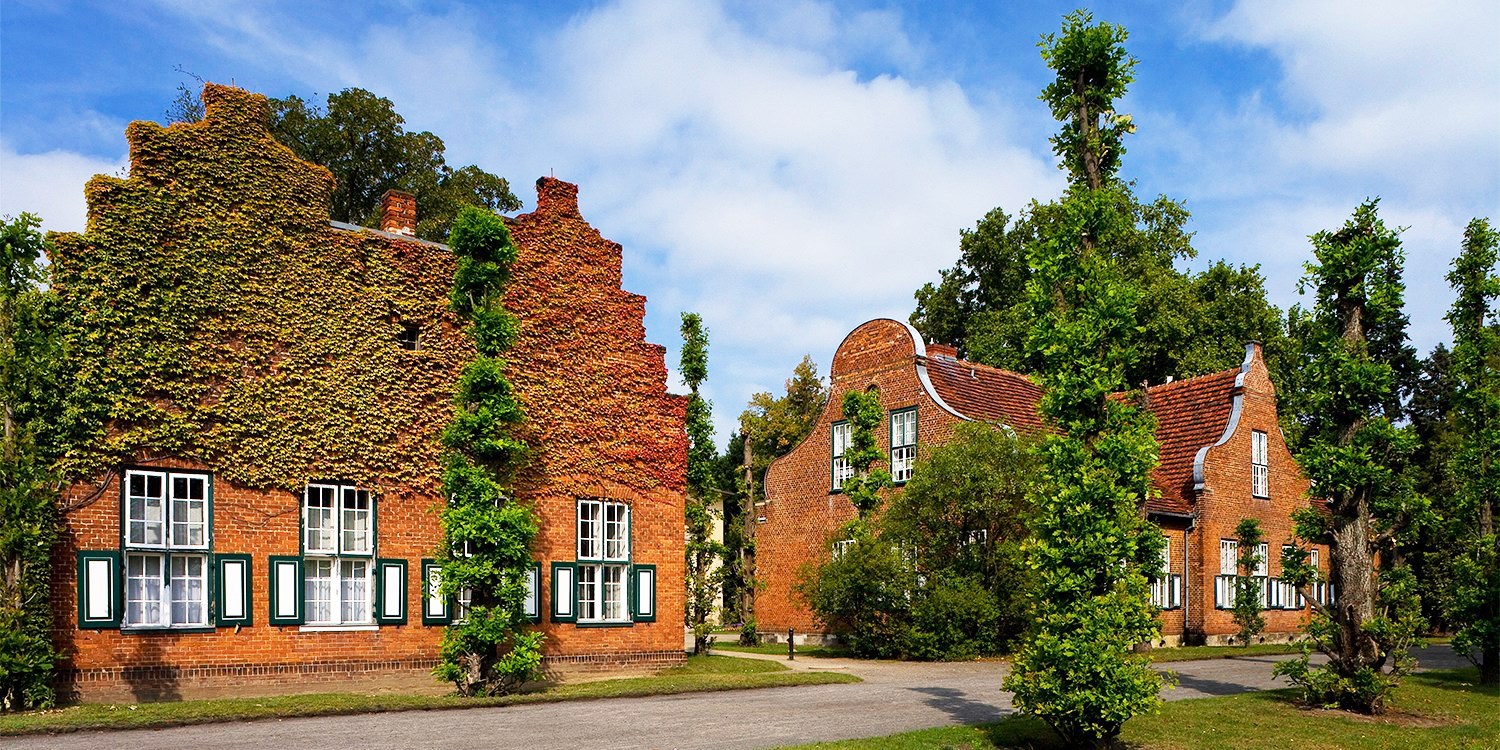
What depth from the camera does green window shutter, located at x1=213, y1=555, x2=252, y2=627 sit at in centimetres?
1681

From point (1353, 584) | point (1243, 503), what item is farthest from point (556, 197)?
point (1243, 503)

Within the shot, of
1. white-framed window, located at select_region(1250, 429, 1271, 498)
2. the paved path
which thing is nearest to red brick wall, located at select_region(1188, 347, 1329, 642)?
white-framed window, located at select_region(1250, 429, 1271, 498)

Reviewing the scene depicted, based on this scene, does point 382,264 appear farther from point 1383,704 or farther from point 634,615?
point 1383,704

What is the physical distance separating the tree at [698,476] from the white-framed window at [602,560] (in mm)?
6143

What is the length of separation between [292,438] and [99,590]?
3.49 meters

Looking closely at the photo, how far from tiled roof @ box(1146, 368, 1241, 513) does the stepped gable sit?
1479cm

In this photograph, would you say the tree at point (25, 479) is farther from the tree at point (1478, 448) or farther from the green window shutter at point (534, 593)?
the tree at point (1478, 448)

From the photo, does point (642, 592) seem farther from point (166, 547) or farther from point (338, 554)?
point (166, 547)

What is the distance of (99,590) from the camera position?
52.0 ft

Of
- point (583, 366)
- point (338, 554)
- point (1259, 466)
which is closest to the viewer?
point (338, 554)

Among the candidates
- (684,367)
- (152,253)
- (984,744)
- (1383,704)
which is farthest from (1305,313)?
(152,253)

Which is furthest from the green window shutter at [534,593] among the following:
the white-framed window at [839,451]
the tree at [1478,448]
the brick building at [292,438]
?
the tree at [1478,448]

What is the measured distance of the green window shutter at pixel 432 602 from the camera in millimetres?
18922

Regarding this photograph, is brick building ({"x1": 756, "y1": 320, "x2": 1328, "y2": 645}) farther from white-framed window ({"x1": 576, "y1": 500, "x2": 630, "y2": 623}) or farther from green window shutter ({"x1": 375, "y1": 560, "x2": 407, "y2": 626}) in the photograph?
green window shutter ({"x1": 375, "y1": 560, "x2": 407, "y2": 626})
